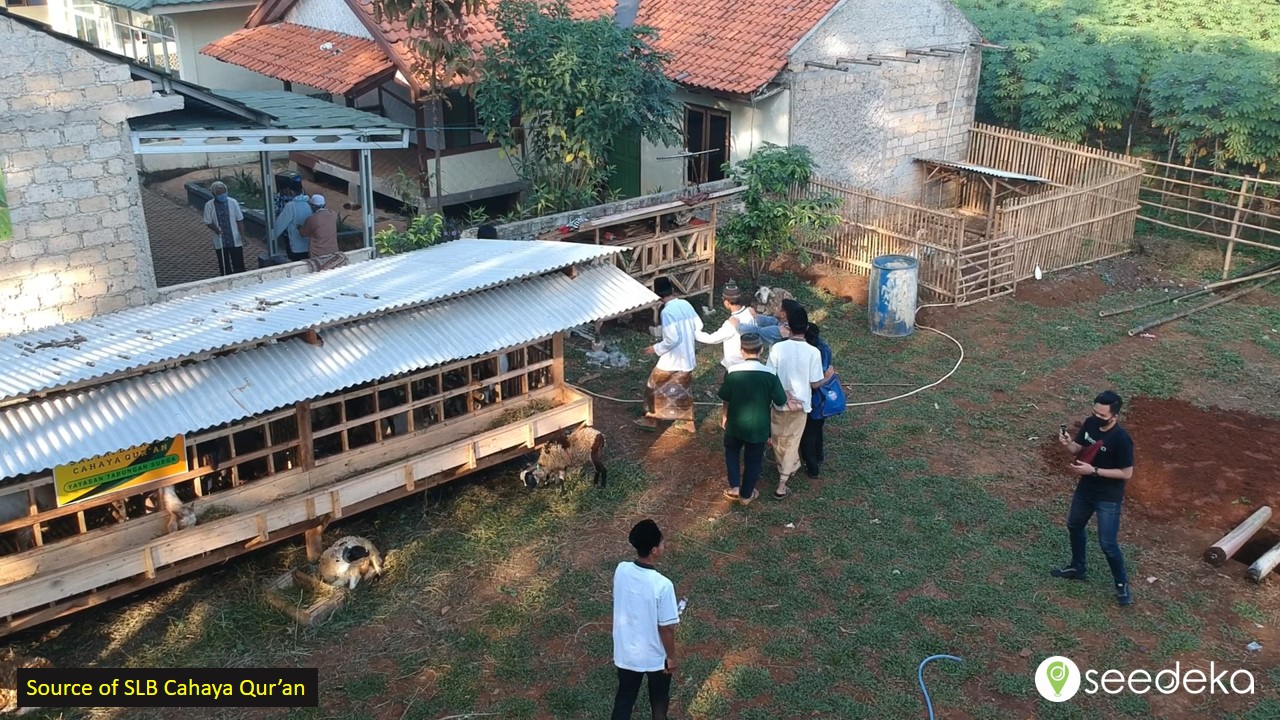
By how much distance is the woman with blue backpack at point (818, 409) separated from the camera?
33.5 feet

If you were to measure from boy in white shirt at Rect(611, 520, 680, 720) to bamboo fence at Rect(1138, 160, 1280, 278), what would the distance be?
534 inches

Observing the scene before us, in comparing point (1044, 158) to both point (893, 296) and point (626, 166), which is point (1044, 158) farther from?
point (626, 166)

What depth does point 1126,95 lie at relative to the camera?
66.1 ft

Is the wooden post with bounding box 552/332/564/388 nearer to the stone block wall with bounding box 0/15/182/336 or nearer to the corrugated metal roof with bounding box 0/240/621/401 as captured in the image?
the corrugated metal roof with bounding box 0/240/621/401

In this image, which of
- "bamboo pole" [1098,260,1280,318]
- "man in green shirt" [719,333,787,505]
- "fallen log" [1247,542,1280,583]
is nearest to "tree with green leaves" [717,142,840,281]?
"bamboo pole" [1098,260,1280,318]

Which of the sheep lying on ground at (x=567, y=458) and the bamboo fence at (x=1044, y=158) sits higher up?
the bamboo fence at (x=1044, y=158)

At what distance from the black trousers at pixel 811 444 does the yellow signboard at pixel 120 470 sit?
211 inches

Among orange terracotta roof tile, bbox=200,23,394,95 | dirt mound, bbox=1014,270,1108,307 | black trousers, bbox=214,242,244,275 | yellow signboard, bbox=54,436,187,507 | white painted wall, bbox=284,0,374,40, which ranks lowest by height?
dirt mound, bbox=1014,270,1108,307

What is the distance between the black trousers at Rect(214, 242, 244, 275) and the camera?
13227 mm

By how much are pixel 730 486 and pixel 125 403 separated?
503cm

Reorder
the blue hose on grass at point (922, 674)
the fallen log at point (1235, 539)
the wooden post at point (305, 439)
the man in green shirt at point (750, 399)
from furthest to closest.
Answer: the man in green shirt at point (750, 399) → the fallen log at point (1235, 539) → the wooden post at point (305, 439) → the blue hose on grass at point (922, 674)

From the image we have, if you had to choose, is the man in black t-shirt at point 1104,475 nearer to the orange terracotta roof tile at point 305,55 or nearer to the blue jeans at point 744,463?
the blue jeans at point 744,463

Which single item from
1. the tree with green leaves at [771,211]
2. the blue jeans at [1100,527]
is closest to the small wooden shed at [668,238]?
the tree with green leaves at [771,211]

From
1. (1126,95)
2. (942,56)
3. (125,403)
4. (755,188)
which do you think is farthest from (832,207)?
(125,403)
